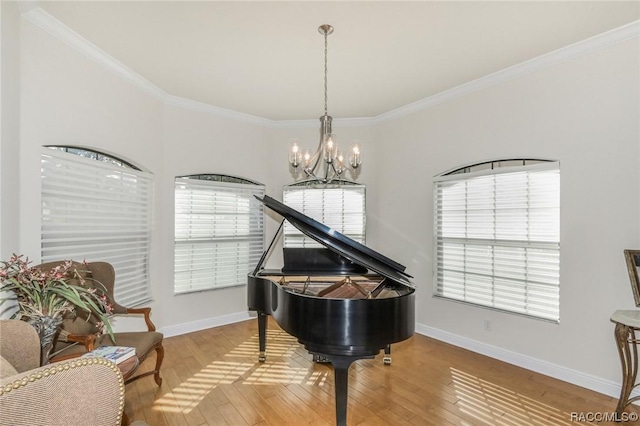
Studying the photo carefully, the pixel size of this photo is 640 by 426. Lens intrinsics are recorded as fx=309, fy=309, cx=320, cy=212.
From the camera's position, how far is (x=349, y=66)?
319 centimetres

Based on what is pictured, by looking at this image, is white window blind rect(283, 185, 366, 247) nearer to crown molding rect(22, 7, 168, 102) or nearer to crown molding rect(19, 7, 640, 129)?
crown molding rect(19, 7, 640, 129)

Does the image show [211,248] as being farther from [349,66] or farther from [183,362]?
[349,66]

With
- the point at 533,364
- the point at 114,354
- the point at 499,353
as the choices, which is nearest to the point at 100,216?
the point at 114,354

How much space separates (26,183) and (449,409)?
3717 mm

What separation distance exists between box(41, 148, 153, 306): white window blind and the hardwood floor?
1059 mm

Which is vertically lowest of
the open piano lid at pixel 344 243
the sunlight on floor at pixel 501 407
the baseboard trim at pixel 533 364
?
the sunlight on floor at pixel 501 407

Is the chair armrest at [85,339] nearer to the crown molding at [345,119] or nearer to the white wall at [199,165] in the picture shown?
the white wall at [199,165]

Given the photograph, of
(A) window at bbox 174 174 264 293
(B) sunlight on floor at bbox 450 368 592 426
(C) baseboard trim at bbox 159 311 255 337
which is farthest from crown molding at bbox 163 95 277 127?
(B) sunlight on floor at bbox 450 368 592 426

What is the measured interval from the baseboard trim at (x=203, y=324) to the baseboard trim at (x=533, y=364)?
2.68m

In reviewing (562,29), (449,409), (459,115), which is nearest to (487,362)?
(449,409)

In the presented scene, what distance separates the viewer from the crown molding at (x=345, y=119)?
251 cm

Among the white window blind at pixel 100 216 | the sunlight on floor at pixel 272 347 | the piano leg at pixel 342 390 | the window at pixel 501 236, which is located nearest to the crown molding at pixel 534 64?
the window at pixel 501 236

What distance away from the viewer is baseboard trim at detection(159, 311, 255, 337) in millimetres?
4016

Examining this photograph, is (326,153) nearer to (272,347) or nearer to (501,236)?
(501,236)
